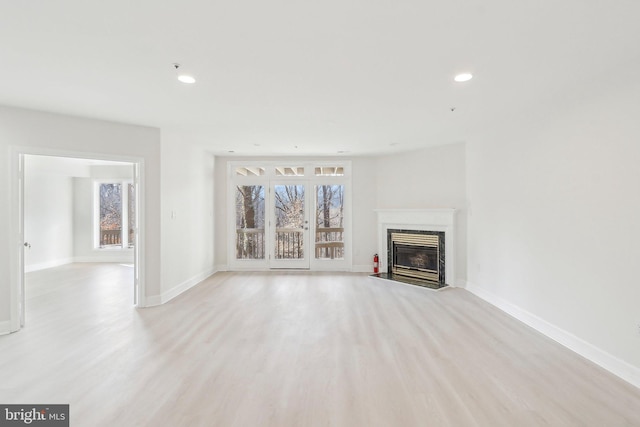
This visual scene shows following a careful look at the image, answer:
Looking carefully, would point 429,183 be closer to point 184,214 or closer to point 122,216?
point 184,214

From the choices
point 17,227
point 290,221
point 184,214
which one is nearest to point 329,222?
point 290,221

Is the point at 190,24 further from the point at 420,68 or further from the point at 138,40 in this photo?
the point at 420,68

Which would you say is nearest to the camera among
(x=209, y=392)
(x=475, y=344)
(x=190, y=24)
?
(x=190, y=24)

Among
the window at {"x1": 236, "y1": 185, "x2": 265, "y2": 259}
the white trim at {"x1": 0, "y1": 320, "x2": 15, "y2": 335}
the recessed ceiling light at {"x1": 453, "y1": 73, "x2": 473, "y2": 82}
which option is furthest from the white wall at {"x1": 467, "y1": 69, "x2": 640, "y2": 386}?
the white trim at {"x1": 0, "y1": 320, "x2": 15, "y2": 335}

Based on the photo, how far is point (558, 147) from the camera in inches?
124

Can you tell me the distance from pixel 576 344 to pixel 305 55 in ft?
11.8

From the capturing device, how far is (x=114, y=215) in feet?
27.5

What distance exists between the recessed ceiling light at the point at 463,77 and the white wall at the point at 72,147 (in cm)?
386

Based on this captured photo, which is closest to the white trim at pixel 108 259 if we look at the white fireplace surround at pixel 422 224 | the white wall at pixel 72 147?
the white wall at pixel 72 147

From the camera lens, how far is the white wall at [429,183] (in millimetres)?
5277

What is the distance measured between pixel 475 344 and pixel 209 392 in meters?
2.49

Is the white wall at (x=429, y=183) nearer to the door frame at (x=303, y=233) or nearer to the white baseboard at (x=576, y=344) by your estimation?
the white baseboard at (x=576, y=344)

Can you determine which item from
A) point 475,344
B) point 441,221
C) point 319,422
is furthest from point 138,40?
point 441,221

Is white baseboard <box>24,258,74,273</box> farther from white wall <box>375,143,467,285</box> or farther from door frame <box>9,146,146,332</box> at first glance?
white wall <box>375,143,467,285</box>
